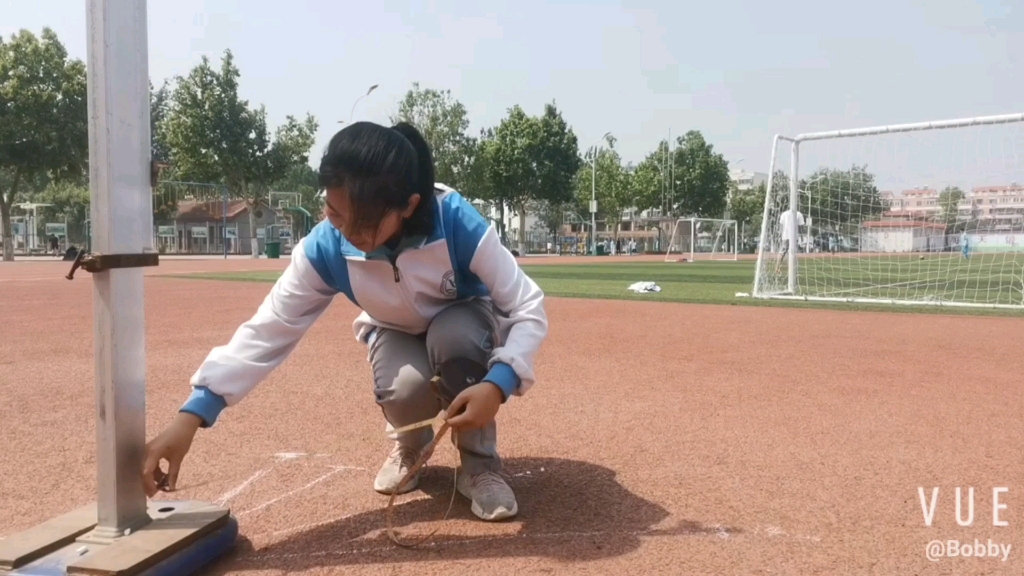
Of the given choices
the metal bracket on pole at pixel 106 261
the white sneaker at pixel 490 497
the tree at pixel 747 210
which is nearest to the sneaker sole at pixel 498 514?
the white sneaker at pixel 490 497

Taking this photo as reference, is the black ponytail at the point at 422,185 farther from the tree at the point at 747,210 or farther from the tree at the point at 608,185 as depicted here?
the tree at the point at 747,210

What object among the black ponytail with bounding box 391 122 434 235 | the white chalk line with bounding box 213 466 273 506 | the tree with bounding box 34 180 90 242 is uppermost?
the tree with bounding box 34 180 90 242

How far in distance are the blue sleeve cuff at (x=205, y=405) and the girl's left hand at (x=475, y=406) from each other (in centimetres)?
62

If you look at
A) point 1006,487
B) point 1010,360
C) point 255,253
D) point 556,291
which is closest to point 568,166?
point 255,253

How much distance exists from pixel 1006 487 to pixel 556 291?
35.8 ft

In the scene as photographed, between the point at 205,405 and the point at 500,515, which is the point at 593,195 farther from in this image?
the point at 205,405

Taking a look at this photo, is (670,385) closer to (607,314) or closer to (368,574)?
(368,574)

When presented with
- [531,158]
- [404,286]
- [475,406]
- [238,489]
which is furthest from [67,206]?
[475,406]

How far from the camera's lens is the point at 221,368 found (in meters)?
2.18

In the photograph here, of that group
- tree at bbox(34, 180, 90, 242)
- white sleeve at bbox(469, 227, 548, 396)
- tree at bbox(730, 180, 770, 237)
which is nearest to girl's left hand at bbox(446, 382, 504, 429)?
white sleeve at bbox(469, 227, 548, 396)

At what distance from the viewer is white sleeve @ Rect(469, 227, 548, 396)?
2.28m

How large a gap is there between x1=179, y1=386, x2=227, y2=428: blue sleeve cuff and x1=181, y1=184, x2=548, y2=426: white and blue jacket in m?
0.04

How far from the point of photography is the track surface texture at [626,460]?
7.07 ft

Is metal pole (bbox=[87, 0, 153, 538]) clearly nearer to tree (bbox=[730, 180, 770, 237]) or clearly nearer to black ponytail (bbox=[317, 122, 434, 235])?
black ponytail (bbox=[317, 122, 434, 235])
